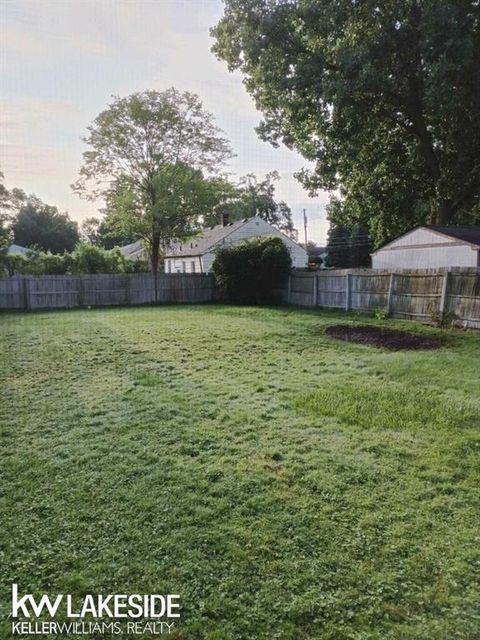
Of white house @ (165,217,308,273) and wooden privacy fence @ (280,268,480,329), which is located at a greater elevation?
white house @ (165,217,308,273)

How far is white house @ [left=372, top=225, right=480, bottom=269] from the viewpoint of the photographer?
1391 cm

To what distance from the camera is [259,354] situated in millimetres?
7723

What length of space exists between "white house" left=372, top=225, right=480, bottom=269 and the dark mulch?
594 cm

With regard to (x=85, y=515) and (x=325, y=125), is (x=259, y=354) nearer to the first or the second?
(x=85, y=515)

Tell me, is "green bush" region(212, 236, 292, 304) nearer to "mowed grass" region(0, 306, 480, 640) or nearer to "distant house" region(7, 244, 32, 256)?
"mowed grass" region(0, 306, 480, 640)

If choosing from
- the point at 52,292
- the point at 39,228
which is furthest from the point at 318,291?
the point at 39,228

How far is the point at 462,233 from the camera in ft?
47.6

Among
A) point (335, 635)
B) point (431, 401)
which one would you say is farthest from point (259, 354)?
point (335, 635)

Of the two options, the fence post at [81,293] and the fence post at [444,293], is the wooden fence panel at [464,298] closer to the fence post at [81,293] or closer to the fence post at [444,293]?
the fence post at [444,293]

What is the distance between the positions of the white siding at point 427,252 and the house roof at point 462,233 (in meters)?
0.15

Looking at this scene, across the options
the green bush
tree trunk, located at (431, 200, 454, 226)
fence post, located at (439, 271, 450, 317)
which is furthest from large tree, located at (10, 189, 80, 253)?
fence post, located at (439, 271, 450, 317)

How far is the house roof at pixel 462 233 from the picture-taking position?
553 inches


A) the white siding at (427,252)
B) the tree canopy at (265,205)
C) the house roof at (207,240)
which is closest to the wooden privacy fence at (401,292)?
the white siding at (427,252)

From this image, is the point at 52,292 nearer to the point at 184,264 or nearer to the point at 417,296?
the point at 417,296
